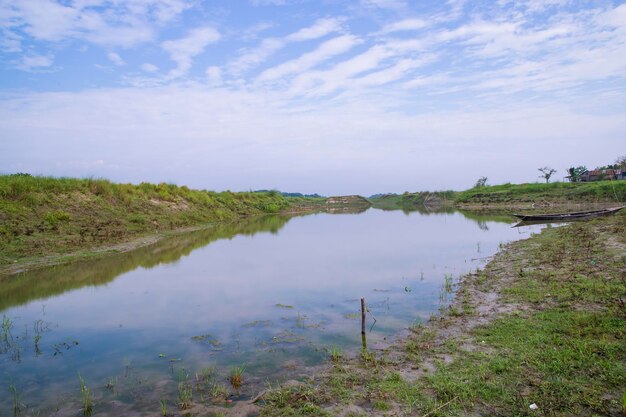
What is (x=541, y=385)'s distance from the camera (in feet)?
16.4

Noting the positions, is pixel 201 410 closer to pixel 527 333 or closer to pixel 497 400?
pixel 497 400

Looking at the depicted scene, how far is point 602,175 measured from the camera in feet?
178

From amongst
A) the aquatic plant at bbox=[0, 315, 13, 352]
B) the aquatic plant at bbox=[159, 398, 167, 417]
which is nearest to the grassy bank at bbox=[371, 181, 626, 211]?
the aquatic plant at bbox=[159, 398, 167, 417]

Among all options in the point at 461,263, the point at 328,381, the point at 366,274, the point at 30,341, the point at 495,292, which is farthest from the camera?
the point at 461,263

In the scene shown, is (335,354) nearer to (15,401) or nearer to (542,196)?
(15,401)

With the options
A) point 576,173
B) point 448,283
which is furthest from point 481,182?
point 448,283

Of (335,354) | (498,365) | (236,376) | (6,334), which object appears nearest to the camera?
(498,365)

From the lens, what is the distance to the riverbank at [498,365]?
4.77 m

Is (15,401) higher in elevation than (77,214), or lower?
lower

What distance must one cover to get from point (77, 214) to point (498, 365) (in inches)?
788

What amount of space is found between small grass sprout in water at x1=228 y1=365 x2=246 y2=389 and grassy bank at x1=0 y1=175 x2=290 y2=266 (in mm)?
11053

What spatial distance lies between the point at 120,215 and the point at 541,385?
2269cm

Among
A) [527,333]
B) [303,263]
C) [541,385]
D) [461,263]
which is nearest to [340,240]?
[303,263]

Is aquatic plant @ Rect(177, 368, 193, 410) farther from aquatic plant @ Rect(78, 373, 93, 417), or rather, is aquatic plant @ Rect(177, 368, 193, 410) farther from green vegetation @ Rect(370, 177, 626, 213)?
green vegetation @ Rect(370, 177, 626, 213)
